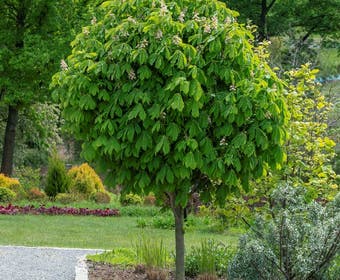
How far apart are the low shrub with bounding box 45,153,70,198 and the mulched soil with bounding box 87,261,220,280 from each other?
1067cm

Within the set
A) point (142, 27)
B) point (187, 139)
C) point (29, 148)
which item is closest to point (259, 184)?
point (187, 139)

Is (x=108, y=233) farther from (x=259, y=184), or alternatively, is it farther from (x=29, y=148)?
(x=29, y=148)

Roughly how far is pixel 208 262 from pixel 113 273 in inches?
47.7

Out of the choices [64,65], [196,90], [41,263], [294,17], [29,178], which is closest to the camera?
[196,90]

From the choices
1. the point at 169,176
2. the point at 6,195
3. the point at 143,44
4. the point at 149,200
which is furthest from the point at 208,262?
the point at 6,195

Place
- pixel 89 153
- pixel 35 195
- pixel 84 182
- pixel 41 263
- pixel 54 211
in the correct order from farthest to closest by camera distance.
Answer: pixel 84 182 < pixel 35 195 < pixel 54 211 < pixel 41 263 < pixel 89 153

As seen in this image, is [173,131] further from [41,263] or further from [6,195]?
[6,195]

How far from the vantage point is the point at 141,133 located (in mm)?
6074

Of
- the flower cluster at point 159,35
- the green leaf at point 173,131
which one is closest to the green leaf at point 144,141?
the green leaf at point 173,131

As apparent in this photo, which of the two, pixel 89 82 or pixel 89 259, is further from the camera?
pixel 89 259

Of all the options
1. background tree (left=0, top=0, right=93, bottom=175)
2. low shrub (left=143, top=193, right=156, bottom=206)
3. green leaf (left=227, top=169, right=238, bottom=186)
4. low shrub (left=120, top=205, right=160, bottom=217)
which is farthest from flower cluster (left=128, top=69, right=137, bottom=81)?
background tree (left=0, top=0, right=93, bottom=175)

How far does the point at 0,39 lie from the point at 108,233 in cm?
1044

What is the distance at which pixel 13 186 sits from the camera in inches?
735

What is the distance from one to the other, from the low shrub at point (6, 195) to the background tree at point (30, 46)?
3522mm
